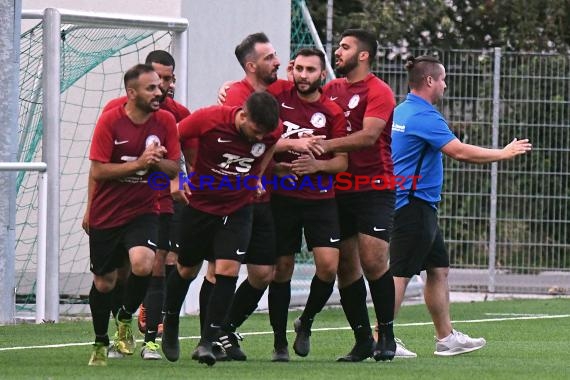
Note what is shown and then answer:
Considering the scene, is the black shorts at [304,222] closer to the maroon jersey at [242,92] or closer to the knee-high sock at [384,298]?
the maroon jersey at [242,92]

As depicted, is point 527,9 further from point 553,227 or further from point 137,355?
point 137,355

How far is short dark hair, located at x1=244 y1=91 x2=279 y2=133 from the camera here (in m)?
9.50

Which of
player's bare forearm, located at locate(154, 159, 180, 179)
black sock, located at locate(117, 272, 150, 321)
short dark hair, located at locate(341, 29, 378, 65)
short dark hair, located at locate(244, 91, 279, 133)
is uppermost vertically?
short dark hair, located at locate(341, 29, 378, 65)

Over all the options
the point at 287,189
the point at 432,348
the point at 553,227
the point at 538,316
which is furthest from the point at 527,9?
the point at 287,189

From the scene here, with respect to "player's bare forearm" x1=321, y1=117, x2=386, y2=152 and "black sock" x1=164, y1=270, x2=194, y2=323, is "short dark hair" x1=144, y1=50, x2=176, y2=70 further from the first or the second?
"black sock" x1=164, y1=270, x2=194, y2=323

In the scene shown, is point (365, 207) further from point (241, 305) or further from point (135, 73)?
point (135, 73)

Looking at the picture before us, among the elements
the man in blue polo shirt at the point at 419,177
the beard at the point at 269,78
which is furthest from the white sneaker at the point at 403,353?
the beard at the point at 269,78

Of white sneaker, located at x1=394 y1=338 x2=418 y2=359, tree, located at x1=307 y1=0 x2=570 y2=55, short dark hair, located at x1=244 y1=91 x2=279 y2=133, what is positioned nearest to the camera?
short dark hair, located at x1=244 y1=91 x2=279 y2=133

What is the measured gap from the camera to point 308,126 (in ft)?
33.6

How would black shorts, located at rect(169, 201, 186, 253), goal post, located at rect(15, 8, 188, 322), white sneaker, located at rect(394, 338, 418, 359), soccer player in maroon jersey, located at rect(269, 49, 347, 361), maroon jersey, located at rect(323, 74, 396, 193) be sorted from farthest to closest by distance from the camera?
goal post, located at rect(15, 8, 188, 322) → black shorts, located at rect(169, 201, 186, 253) → white sneaker, located at rect(394, 338, 418, 359) → maroon jersey, located at rect(323, 74, 396, 193) → soccer player in maroon jersey, located at rect(269, 49, 347, 361)

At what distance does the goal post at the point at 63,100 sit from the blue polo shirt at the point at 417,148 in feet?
12.0

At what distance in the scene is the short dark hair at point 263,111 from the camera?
950cm

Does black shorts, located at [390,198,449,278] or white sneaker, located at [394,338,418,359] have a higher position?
black shorts, located at [390,198,449,278]

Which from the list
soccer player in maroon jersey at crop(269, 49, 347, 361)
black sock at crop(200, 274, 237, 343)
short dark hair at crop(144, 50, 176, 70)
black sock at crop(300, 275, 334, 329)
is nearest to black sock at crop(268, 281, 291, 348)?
soccer player in maroon jersey at crop(269, 49, 347, 361)
